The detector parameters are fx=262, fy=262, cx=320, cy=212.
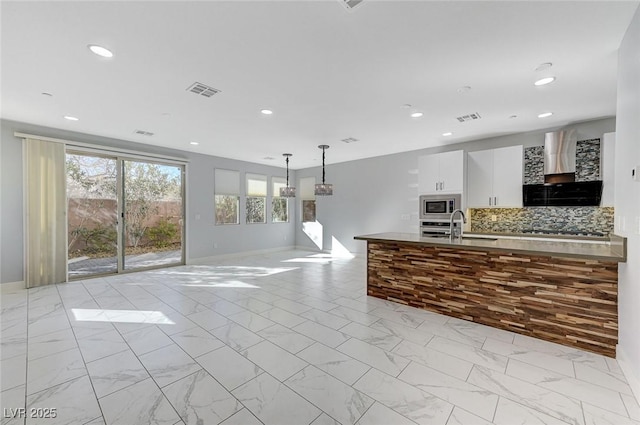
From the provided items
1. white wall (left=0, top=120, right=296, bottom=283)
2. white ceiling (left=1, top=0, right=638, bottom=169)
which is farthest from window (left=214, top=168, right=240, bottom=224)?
white ceiling (left=1, top=0, right=638, bottom=169)

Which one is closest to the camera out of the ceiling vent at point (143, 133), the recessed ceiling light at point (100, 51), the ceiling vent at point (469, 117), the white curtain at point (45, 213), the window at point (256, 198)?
the recessed ceiling light at point (100, 51)

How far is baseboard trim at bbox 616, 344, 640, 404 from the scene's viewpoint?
6.06 feet

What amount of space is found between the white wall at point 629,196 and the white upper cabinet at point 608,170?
222 cm

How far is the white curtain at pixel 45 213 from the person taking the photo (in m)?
4.46

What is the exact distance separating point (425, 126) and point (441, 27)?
2.63 m

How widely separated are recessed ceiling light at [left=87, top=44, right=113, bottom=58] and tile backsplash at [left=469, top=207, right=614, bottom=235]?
616cm

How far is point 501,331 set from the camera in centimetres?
288

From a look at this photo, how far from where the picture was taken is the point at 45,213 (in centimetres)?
461

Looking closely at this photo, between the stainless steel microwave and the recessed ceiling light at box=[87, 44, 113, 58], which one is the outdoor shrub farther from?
the stainless steel microwave

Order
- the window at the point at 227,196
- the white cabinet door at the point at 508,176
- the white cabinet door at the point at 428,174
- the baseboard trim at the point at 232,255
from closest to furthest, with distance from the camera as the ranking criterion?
the white cabinet door at the point at 508,176 < the white cabinet door at the point at 428,174 < the baseboard trim at the point at 232,255 < the window at the point at 227,196

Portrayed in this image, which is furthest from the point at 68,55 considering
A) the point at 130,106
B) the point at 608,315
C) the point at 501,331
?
the point at 608,315

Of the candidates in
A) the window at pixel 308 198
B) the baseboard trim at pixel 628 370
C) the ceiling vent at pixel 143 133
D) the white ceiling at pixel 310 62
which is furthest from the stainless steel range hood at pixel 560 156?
the ceiling vent at pixel 143 133

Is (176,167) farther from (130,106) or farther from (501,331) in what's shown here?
(501,331)

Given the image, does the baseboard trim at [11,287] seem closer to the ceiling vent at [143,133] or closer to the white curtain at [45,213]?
the white curtain at [45,213]
